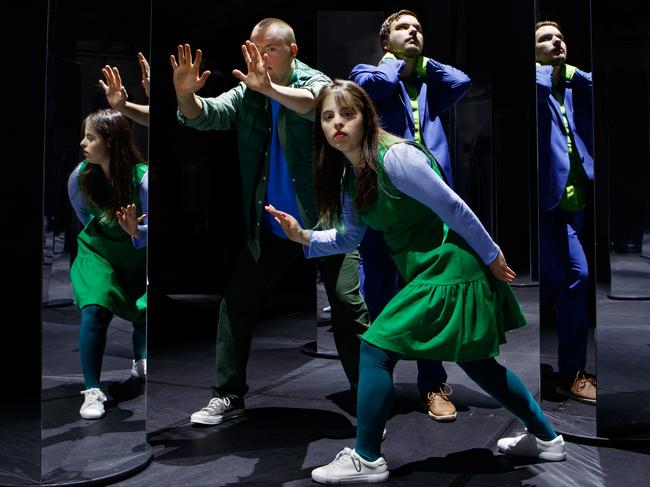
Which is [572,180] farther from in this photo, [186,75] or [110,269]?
[110,269]

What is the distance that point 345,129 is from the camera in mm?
2213

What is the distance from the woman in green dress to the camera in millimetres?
2098

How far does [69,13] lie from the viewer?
83.7 inches

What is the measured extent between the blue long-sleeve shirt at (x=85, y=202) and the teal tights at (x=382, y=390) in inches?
28.4

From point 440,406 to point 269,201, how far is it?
3.29 ft

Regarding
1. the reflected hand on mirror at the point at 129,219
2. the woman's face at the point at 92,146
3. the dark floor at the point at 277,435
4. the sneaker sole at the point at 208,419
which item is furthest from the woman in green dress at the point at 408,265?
the sneaker sole at the point at 208,419

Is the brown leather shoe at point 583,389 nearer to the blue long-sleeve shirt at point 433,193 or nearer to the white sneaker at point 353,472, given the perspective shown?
the blue long-sleeve shirt at point 433,193

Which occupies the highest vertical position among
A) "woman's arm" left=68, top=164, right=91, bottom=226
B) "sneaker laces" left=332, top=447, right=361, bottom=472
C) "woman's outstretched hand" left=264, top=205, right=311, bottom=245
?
"woman's arm" left=68, top=164, right=91, bottom=226

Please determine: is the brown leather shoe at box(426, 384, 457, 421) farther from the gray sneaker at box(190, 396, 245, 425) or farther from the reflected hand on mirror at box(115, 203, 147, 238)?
the reflected hand on mirror at box(115, 203, 147, 238)

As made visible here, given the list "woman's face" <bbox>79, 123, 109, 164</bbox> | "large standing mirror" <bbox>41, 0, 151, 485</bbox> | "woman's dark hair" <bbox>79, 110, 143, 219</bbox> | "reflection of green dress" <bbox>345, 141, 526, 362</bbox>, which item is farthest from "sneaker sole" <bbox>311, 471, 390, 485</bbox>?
"woman's face" <bbox>79, 123, 109, 164</bbox>

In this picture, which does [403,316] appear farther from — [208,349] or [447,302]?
[208,349]

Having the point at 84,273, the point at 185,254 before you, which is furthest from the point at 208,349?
the point at 84,273

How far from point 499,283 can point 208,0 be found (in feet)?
7.36

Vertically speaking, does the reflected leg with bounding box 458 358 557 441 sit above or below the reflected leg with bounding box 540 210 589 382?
below
